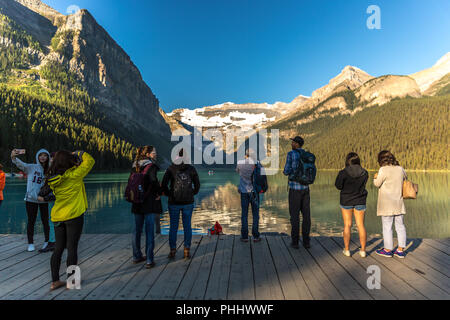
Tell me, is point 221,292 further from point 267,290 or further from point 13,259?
point 13,259

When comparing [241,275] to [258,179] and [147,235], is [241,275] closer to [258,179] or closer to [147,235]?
[147,235]

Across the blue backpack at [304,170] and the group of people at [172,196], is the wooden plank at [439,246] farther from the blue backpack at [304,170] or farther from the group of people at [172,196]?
the blue backpack at [304,170]

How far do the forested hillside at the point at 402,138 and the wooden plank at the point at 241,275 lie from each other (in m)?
146

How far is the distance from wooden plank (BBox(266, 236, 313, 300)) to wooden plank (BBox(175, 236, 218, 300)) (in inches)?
58.4

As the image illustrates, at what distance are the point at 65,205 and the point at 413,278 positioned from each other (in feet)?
22.1

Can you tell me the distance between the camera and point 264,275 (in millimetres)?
5383

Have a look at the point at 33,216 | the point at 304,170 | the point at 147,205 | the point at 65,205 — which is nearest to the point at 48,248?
the point at 33,216

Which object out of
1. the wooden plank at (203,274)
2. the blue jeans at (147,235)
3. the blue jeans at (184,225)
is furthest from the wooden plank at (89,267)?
the wooden plank at (203,274)

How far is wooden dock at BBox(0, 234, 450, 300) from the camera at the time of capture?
460 cm

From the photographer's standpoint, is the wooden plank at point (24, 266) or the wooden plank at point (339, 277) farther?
the wooden plank at point (24, 266)

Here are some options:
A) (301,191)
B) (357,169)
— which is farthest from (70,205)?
(357,169)

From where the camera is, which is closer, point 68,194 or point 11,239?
point 68,194

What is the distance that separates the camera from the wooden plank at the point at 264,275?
14.9 feet
